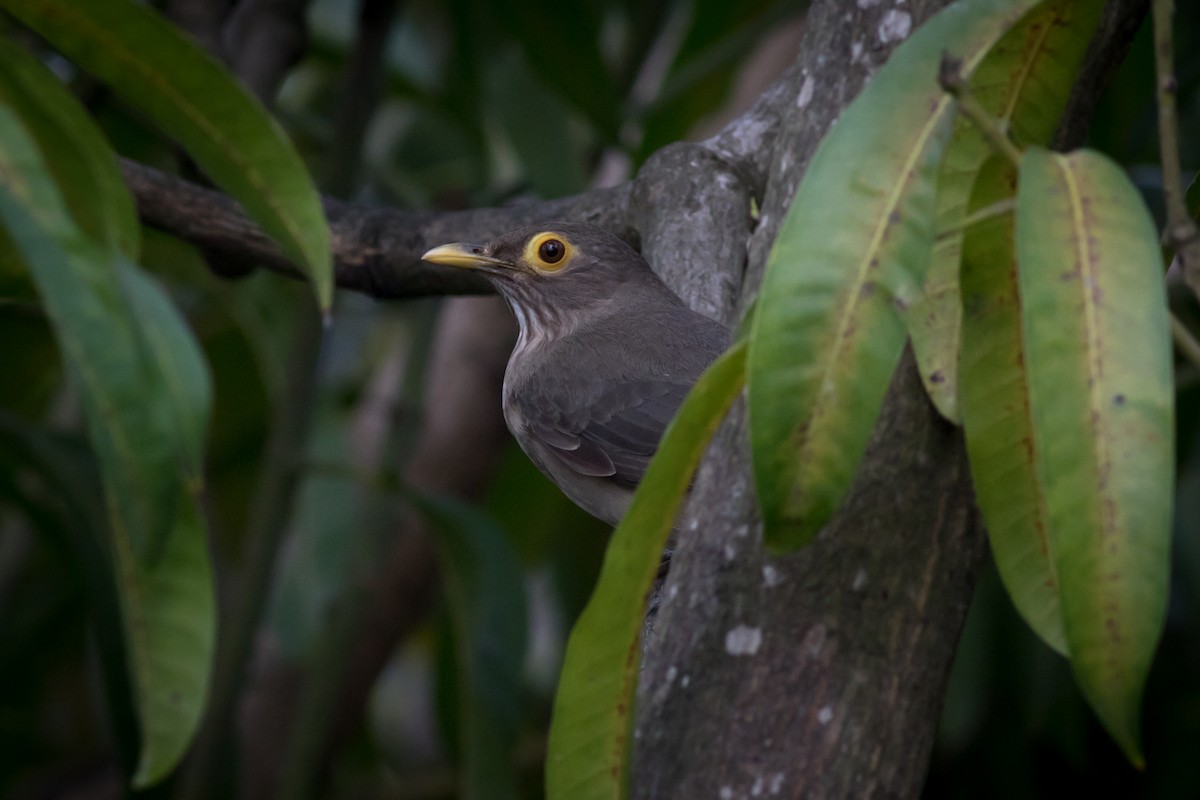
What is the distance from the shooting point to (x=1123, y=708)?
54.4 inches

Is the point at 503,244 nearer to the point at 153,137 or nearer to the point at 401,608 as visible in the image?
the point at 153,137

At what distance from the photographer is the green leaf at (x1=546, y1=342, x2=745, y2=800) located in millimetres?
Answer: 1706

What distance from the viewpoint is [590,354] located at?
4125 millimetres

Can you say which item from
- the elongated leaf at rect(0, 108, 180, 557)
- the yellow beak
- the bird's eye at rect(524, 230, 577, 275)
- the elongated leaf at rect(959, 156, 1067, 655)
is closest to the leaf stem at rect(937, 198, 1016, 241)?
the elongated leaf at rect(959, 156, 1067, 655)

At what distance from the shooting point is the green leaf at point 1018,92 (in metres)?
1.81

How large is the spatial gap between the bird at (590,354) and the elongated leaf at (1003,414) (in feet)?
5.35

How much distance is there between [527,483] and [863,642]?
3.79 meters

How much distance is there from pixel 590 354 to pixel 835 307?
2.63 meters

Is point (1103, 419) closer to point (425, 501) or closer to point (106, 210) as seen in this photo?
point (106, 210)

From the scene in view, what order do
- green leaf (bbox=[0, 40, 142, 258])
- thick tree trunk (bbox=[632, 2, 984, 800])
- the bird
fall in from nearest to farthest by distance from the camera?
1. green leaf (bbox=[0, 40, 142, 258])
2. thick tree trunk (bbox=[632, 2, 984, 800])
3. the bird

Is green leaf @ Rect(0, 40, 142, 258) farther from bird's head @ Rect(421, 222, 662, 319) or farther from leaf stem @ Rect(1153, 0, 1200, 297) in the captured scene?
bird's head @ Rect(421, 222, 662, 319)

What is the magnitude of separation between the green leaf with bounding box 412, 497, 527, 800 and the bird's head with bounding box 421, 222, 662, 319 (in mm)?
741

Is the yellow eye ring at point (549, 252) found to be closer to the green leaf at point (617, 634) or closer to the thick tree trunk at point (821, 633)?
the thick tree trunk at point (821, 633)

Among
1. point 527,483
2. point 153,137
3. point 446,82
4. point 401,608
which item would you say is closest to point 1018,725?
point 527,483
